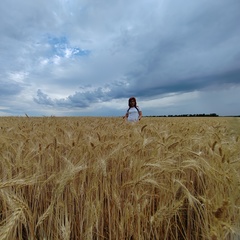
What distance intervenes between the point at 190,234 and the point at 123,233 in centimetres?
54

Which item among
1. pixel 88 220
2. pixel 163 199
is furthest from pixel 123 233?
pixel 163 199

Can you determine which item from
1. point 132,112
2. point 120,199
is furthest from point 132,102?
point 120,199

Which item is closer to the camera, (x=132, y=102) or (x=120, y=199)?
(x=120, y=199)

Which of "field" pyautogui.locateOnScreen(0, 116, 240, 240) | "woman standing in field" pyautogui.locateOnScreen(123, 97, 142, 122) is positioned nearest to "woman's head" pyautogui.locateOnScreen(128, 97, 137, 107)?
"woman standing in field" pyautogui.locateOnScreen(123, 97, 142, 122)

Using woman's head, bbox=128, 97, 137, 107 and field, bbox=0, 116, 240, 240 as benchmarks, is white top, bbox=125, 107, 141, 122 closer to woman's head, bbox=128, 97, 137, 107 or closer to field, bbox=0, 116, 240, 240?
woman's head, bbox=128, 97, 137, 107

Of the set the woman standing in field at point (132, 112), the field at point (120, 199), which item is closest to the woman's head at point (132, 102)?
the woman standing in field at point (132, 112)

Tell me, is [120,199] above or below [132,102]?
below

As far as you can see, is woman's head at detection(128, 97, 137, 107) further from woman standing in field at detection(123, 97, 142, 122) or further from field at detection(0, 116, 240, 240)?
field at detection(0, 116, 240, 240)

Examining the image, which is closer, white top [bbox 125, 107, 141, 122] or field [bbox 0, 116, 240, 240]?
field [bbox 0, 116, 240, 240]

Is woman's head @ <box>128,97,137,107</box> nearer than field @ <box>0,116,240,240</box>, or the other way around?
field @ <box>0,116,240,240</box>

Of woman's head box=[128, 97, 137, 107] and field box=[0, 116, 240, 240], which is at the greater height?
woman's head box=[128, 97, 137, 107]

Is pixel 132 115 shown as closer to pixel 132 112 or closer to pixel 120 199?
pixel 132 112

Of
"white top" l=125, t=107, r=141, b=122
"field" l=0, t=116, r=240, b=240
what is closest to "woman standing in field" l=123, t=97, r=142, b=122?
"white top" l=125, t=107, r=141, b=122

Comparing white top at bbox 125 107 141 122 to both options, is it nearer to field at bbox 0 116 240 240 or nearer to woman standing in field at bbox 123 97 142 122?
woman standing in field at bbox 123 97 142 122
